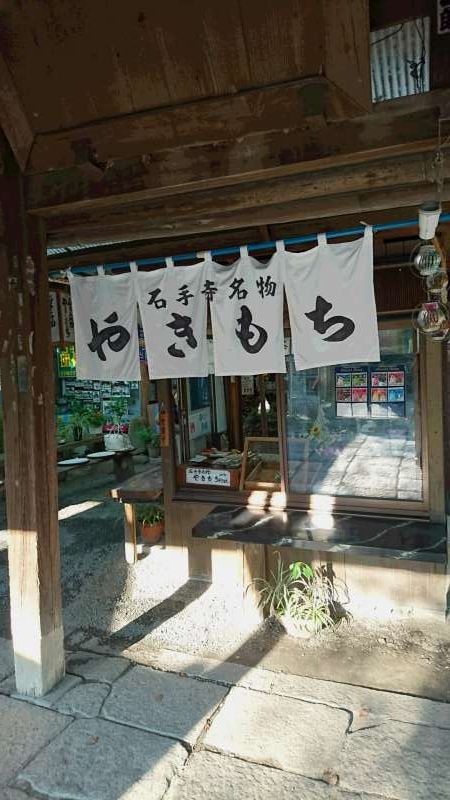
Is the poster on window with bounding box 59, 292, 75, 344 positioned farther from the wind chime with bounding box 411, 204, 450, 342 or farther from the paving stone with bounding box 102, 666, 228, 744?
the wind chime with bounding box 411, 204, 450, 342

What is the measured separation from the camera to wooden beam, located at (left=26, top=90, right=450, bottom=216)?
3127 mm

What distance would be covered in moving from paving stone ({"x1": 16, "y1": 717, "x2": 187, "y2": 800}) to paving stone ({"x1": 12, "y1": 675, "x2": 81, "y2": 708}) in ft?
1.21

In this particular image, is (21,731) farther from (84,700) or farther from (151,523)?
(151,523)

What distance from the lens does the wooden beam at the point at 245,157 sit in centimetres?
313

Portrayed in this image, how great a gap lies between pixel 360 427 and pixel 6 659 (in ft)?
14.5

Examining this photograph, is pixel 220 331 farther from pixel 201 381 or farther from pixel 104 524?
pixel 104 524

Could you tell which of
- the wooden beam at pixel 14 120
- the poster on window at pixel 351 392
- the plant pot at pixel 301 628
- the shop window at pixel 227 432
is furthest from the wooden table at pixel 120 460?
the wooden beam at pixel 14 120

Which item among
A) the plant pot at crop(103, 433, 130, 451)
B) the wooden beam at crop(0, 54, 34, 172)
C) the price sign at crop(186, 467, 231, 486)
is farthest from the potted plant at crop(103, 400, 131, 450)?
the wooden beam at crop(0, 54, 34, 172)

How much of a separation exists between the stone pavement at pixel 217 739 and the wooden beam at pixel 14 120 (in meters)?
4.24

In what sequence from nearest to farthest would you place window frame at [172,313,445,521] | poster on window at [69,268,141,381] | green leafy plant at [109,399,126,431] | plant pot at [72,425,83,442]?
poster on window at [69,268,141,381] < window frame at [172,313,445,521] < plant pot at [72,425,83,442] < green leafy plant at [109,399,126,431]

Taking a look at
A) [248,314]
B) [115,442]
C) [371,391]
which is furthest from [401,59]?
[115,442]

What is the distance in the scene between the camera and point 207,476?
666cm

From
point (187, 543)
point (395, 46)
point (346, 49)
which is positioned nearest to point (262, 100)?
point (346, 49)

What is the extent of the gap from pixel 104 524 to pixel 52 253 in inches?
197
